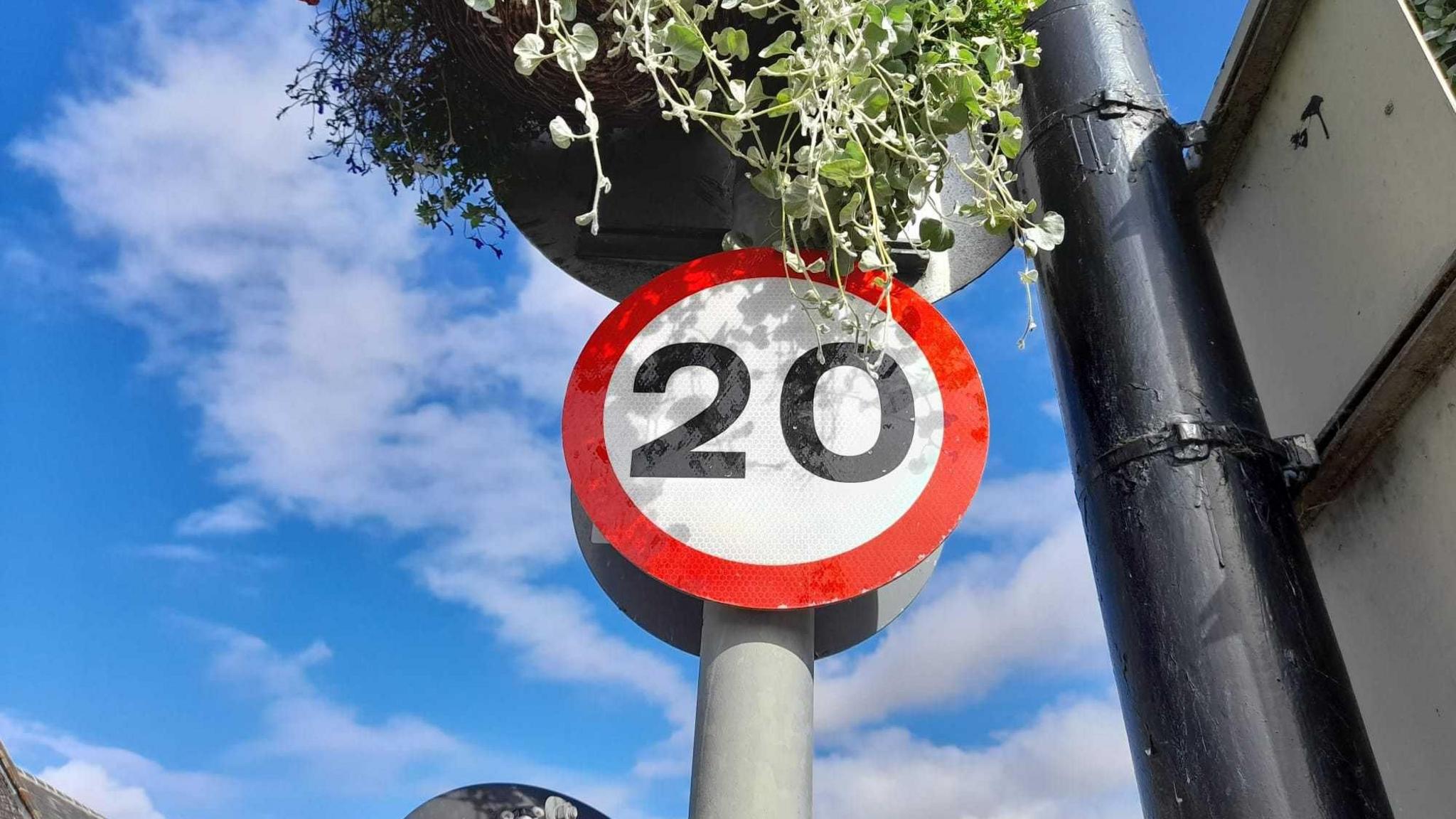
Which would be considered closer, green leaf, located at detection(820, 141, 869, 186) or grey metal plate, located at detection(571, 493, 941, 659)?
green leaf, located at detection(820, 141, 869, 186)

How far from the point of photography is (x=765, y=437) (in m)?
1.18

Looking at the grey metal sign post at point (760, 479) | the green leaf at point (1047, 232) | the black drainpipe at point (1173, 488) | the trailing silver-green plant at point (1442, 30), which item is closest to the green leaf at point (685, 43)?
the grey metal sign post at point (760, 479)

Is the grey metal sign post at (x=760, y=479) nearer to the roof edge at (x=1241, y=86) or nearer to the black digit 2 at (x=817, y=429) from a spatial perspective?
the black digit 2 at (x=817, y=429)

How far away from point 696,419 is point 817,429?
157 mm

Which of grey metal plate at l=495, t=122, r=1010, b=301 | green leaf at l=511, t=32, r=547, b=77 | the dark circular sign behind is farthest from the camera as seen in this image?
grey metal plate at l=495, t=122, r=1010, b=301

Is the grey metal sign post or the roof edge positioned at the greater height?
the roof edge

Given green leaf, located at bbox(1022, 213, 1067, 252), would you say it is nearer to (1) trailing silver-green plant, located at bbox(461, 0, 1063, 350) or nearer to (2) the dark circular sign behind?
(1) trailing silver-green plant, located at bbox(461, 0, 1063, 350)

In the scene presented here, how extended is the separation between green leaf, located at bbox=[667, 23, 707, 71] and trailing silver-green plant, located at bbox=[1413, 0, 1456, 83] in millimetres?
887

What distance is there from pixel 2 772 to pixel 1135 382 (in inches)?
161

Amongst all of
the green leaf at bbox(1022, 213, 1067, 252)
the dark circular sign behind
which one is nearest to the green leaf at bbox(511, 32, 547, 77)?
the green leaf at bbox(1022, 213, 1067, 252)

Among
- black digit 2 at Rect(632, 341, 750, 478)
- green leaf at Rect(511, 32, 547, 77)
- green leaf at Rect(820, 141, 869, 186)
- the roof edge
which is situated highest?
the roof edge

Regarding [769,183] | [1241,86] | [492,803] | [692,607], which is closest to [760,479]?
[692,607]

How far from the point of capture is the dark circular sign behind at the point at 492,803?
1.22m

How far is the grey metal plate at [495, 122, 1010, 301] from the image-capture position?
1.55m
